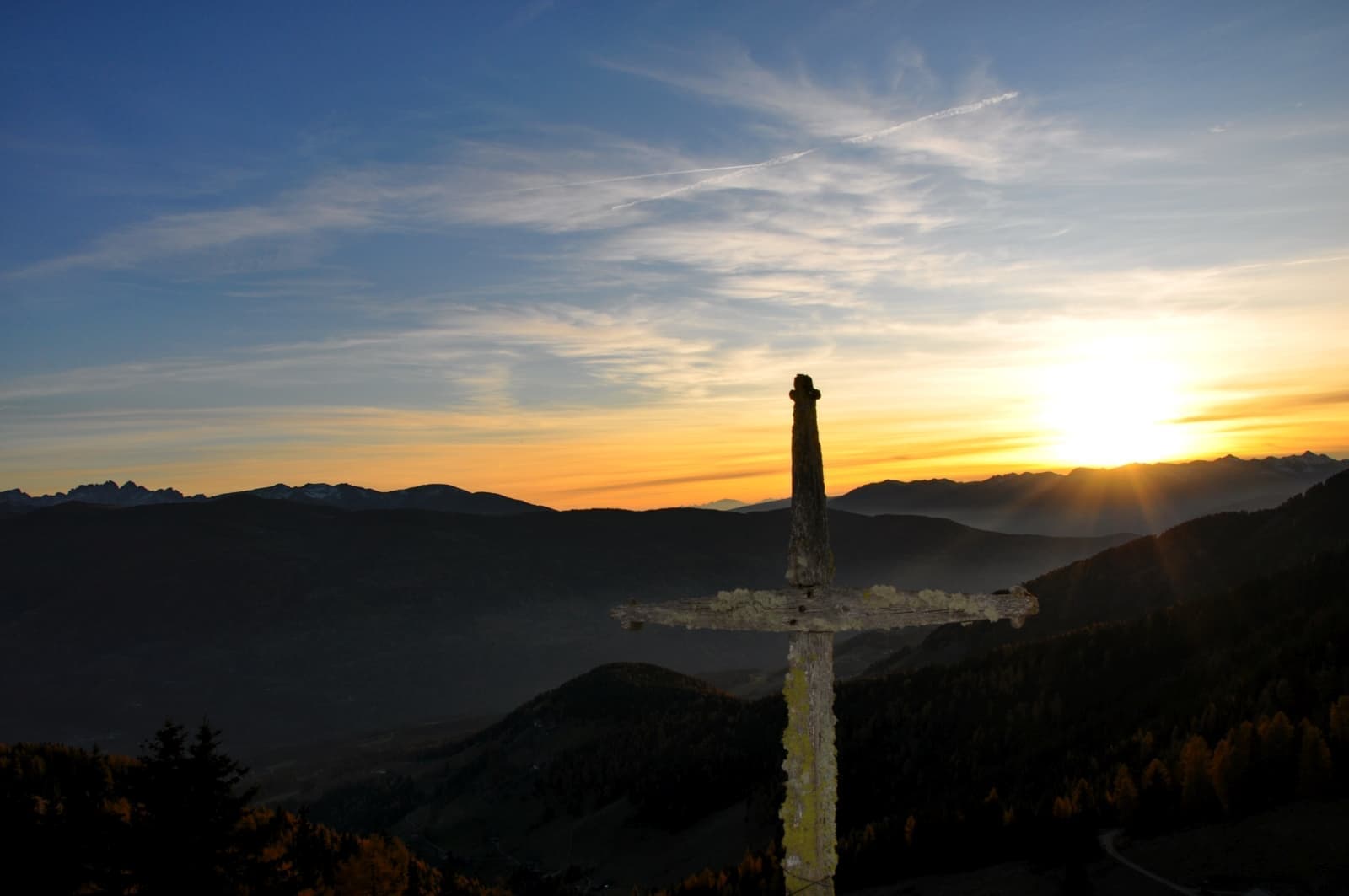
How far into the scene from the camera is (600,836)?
61.9 meters

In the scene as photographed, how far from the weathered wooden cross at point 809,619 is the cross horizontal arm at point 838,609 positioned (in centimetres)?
1

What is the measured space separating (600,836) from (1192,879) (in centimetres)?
4646

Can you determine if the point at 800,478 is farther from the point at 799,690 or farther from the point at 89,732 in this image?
the point at 89,732

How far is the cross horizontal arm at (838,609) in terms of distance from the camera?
973 cm

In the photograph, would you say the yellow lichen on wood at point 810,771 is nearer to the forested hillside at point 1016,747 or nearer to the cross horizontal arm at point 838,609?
the cross horizontal arm at point 838,609

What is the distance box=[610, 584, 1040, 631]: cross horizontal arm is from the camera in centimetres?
973

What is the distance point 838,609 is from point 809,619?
369 mm

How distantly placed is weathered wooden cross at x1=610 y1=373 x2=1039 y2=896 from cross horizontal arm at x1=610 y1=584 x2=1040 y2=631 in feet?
0.04

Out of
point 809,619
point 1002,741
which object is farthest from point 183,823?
point 1002,741

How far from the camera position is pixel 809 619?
401 inches

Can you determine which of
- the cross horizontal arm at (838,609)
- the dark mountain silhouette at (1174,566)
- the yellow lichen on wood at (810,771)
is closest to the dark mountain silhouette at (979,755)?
the dark mountain silhouette at (1174,566)

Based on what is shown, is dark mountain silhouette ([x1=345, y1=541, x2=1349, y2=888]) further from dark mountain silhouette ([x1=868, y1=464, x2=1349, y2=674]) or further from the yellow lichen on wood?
the yellow lichen on wood

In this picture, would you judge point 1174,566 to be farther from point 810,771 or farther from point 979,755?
point 810,771

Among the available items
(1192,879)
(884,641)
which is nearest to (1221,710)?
(1192,879)
